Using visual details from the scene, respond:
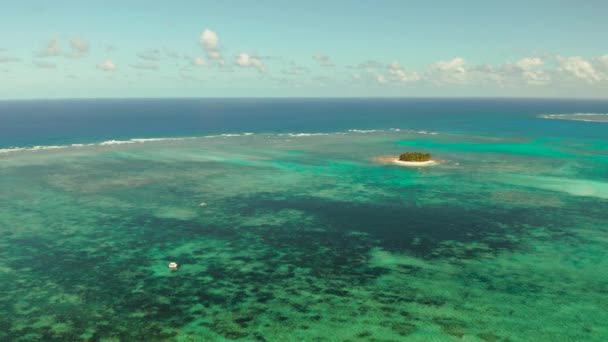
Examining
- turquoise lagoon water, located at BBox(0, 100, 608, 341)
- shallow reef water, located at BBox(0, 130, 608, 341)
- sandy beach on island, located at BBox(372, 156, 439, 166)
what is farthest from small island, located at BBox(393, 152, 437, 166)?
shallow reef water, located at BBox(0, 130, 608, 341)

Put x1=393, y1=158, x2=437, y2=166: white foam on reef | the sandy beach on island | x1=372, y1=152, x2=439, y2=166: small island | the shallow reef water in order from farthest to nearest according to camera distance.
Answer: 1. x1=372, y1=152, x2=439, y2=166: small island
2. the sandy beach on island
3. x1=393, y1=158, x2=437, y2=166: white foam on reef
4. the shallow reef water

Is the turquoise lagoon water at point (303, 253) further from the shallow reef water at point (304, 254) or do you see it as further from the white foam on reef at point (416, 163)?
the white foam on reef at point (416, 163)

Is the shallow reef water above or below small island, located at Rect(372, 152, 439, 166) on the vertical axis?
below

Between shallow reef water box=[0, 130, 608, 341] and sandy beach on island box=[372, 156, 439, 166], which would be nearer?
shallow reef water box=[0, 130, 608, 341]

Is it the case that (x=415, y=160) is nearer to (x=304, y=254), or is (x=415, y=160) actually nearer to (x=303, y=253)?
(x=303, y=253)

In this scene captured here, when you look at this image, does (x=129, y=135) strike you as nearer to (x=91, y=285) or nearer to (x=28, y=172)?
(x=28, y=172)

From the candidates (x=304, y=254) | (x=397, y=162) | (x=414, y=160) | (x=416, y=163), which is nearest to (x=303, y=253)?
(x=304, y=254)

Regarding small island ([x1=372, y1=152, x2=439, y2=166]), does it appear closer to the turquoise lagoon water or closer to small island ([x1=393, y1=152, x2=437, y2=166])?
small island ([x1=393, y1=152, x2=437, y2=166])

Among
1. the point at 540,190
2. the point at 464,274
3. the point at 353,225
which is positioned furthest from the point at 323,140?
the point at 464,274
